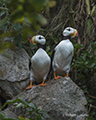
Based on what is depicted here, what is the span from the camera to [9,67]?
4348 mm

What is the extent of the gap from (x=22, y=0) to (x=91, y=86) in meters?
5.35

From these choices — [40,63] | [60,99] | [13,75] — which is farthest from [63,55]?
[13,75]

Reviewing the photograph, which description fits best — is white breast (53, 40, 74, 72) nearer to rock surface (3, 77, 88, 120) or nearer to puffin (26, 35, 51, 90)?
puffin (26, 35, 51, 90)

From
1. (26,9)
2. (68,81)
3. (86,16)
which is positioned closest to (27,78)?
(68,81)

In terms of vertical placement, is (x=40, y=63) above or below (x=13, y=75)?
above

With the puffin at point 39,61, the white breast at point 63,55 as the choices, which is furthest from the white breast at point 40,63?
the white breast at point 63,55

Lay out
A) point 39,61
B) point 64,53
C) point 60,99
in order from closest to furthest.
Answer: point 60,99, point 39,61, point 64,53

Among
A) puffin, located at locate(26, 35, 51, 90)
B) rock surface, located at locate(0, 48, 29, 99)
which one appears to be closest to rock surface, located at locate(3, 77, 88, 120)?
puffin, located at locate(26, 35, 51, 90)

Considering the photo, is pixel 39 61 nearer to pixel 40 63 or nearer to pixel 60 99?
pixel 40 63

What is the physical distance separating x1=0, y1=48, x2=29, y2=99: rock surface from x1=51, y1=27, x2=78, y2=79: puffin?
0.74 m

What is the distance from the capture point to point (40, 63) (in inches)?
150

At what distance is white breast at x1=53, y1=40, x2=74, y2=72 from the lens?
12.8 feet

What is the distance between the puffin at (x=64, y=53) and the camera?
3.91m

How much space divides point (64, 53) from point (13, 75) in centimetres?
126
